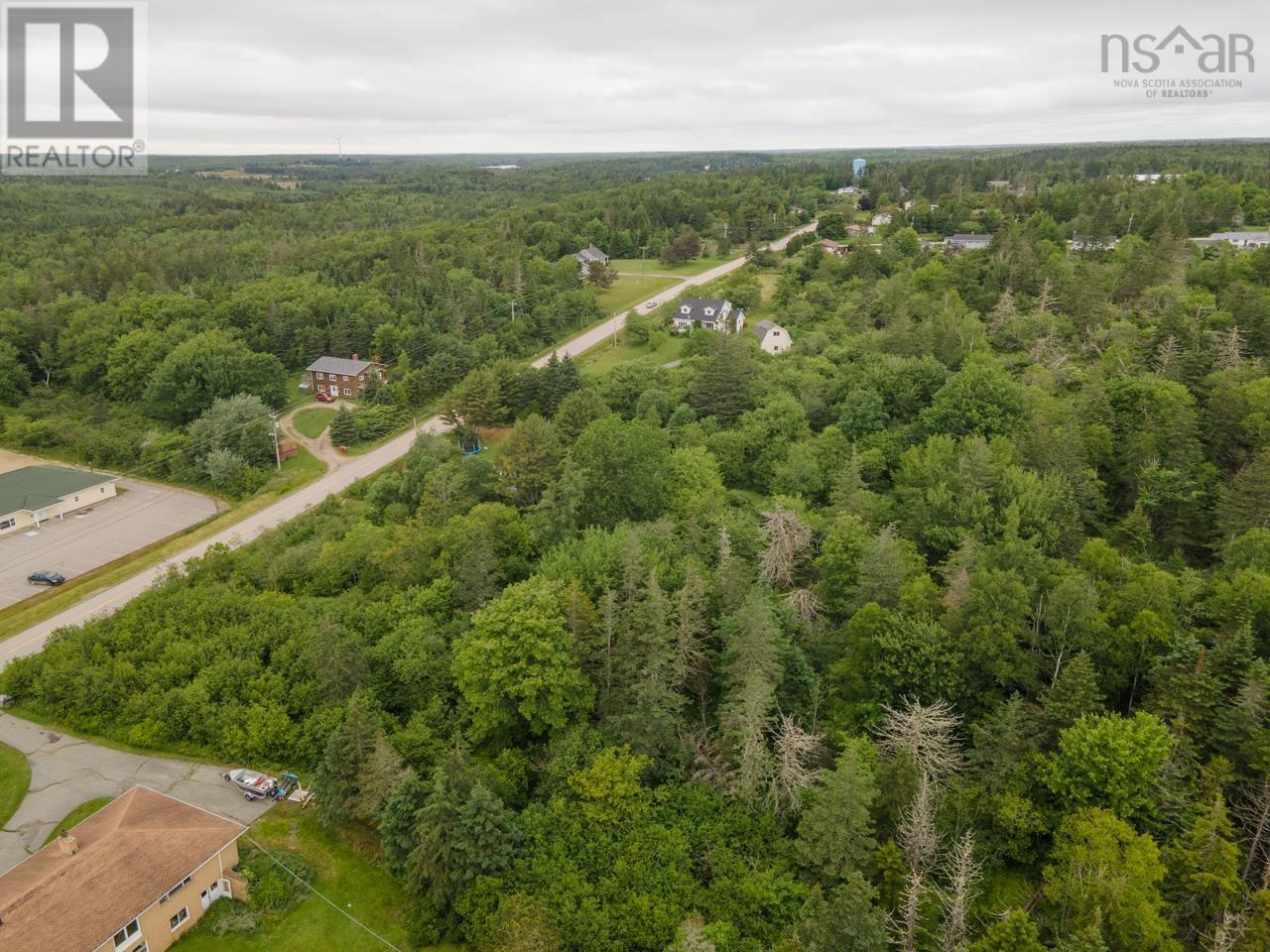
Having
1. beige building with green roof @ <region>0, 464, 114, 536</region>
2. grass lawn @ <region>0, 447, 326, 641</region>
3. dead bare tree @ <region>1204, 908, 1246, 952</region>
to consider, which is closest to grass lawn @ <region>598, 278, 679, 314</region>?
grass lawn @ <region>0, 447, 326, 641</region>

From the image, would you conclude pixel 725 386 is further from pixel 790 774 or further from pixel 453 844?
pixel 453 844

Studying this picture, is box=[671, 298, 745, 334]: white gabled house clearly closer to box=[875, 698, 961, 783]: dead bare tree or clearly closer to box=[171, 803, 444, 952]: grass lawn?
box=[875, 698, 961, 783]: dead bare tree

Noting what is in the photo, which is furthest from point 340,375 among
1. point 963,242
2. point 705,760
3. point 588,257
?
point 963,242

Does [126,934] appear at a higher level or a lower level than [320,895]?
higher

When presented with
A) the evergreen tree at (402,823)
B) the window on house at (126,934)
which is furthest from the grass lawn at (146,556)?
the evergreen tree at (402,823)

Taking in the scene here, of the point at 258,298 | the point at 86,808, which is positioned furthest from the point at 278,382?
the point at 86,808
